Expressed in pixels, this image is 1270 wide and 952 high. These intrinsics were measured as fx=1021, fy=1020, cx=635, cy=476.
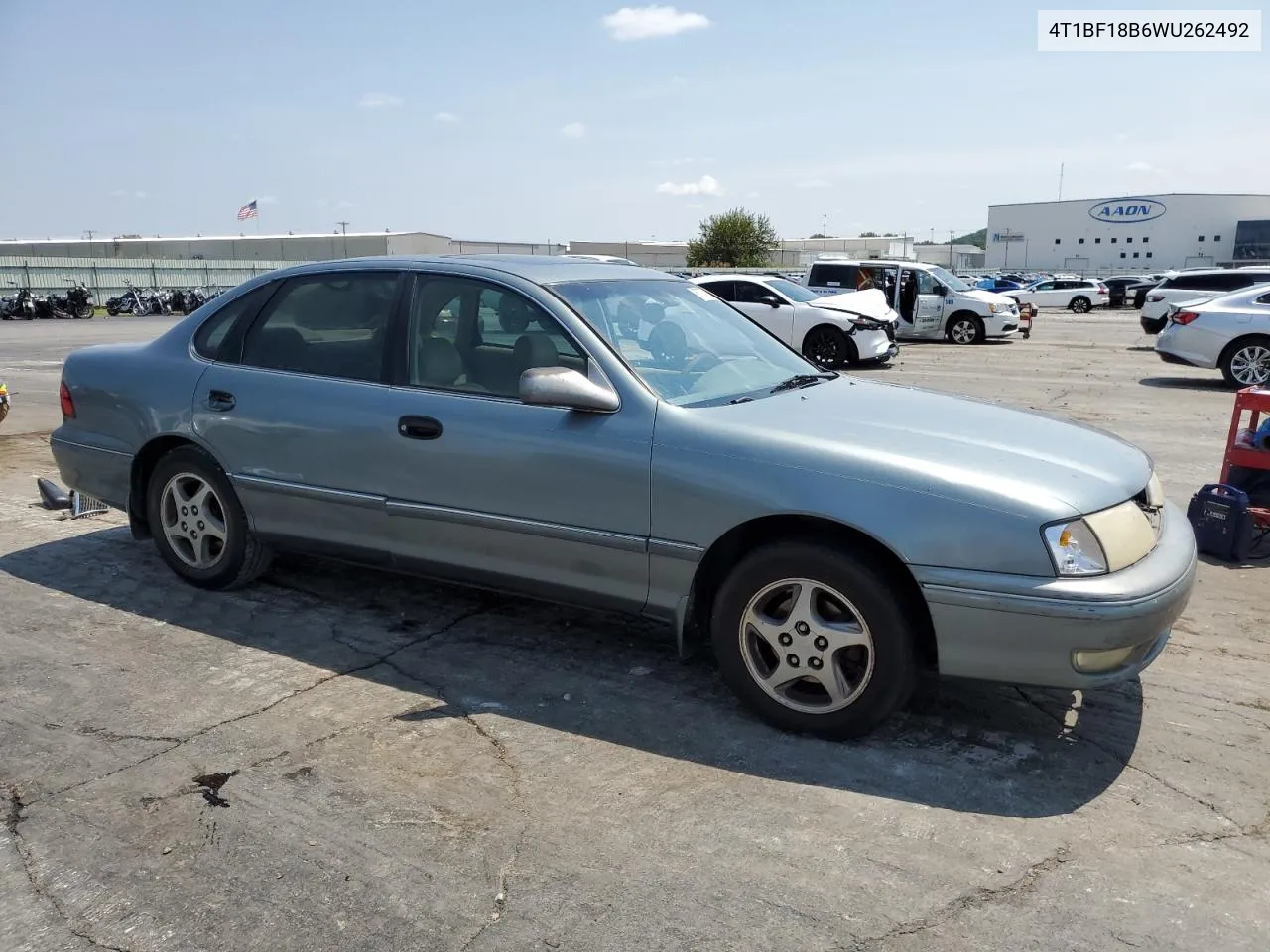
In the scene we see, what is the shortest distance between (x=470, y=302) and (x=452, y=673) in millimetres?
1550

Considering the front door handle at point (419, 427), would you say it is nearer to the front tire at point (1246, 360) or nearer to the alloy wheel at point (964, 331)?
A: the front tire at point (1246, 360)

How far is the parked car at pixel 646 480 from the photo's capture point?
3270mm

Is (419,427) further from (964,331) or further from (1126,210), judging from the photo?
(1126,210)

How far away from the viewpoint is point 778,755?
11.4ft

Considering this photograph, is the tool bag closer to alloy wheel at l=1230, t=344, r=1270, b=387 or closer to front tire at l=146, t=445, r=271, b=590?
front tire at l=146, t=445, r=271, b=590

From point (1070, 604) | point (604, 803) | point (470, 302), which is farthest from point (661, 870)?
point (470, 302)

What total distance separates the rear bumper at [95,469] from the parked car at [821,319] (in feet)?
38.4

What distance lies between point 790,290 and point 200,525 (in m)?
14.6

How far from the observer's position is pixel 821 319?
16.6 meters

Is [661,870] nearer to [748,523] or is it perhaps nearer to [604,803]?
[604,803]

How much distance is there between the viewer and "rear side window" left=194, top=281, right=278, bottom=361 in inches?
A: 194

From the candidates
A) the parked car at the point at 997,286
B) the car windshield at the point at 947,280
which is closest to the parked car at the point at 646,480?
the car windshield at the point at 947,280

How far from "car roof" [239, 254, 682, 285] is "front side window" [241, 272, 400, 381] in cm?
8

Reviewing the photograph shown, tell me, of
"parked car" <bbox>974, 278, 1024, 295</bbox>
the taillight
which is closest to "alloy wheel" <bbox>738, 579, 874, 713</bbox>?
the taillight
